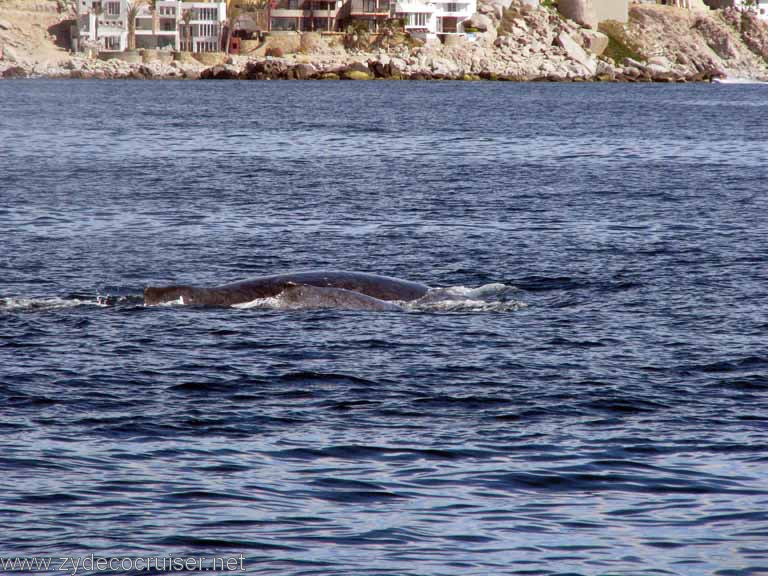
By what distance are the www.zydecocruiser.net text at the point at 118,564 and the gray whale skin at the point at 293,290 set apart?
459 inches

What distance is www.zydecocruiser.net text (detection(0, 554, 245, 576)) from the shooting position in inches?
420

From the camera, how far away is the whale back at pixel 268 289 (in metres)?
22.6

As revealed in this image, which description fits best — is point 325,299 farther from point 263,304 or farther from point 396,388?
point 396,388

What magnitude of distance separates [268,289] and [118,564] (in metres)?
12.0

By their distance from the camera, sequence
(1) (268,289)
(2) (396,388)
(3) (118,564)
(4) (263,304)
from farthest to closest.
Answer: (1) (268,289) → (4) (263,304) → (2) (396,388) → (3) (118,564)

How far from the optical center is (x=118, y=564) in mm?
10773

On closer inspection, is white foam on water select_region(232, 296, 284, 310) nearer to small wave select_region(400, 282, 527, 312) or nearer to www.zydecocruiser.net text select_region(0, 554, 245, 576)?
small wave select_region(400, 282, 527, 312)

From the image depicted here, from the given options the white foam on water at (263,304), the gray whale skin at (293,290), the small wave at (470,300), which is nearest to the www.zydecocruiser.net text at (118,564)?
the white foam on water at (263,304)

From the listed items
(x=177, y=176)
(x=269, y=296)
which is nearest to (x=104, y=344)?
(x=269, y=296)

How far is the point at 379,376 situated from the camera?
1748cm

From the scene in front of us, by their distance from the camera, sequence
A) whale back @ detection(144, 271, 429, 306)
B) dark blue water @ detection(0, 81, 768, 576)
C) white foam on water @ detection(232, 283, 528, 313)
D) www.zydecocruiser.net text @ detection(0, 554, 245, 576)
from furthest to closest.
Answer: whale back @ detection(144, 271, 429, 306) → white foam on water @ detection(232, 283, 528, 313) → dark blue water @ detection(0, 81, 768, 576) → www.zydecocruiser.net text @ detection(0, 554, 245, 576)

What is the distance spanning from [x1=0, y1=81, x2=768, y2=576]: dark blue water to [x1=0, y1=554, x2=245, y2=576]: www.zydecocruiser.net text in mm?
160

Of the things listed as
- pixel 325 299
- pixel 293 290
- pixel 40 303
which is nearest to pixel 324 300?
pixel 325 299

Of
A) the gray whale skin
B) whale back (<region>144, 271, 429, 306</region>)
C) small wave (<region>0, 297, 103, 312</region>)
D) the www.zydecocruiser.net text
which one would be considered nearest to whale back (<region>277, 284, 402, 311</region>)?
the gray whale skin
